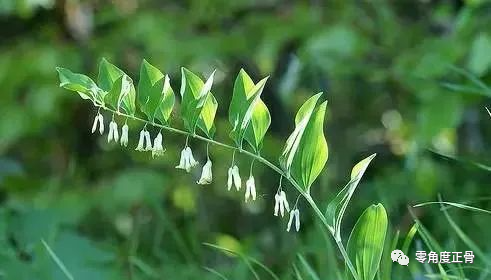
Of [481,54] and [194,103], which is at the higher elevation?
[194,103]

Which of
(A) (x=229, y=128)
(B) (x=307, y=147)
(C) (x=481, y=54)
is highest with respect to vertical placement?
(B) (x=307, y=147)

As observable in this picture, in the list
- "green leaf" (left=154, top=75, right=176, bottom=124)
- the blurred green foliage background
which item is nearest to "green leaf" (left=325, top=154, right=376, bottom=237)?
"green leaf" (left=154, top=75, right=176, bottom=124)

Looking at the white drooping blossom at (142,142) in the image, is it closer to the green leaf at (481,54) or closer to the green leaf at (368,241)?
the green leaf at (368,241)

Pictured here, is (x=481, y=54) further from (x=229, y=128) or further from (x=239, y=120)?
(x=239, y=120)

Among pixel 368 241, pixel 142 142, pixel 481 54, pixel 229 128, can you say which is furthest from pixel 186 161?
pixel 229 128

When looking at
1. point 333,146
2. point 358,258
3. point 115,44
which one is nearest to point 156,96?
point 358,258

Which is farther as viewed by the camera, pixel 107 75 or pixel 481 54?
pixel 481 54
